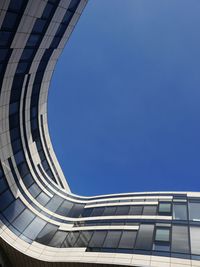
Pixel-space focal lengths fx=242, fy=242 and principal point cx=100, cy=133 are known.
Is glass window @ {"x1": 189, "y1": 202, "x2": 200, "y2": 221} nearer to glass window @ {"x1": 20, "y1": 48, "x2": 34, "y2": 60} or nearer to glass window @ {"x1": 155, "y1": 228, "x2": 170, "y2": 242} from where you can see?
glass window @ {"x1": 155, "y1": 228, "x2": 170, "y2": 242}

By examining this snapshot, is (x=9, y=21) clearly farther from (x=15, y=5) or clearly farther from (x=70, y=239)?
(x=70, y=239)

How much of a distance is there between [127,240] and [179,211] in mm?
7116

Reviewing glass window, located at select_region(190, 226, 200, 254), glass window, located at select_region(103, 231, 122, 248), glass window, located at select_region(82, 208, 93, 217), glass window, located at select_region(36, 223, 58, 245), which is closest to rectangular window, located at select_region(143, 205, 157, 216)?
glass window, located at select_region(103, 231, 122, 248)

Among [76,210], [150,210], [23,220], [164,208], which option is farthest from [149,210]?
[23,220]

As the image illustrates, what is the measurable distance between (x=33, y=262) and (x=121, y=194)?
1388 cm

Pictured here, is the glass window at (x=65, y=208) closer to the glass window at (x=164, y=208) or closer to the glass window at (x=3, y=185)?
the glass window at (x=3, y=185)

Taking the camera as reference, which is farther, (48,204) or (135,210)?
(48,204)

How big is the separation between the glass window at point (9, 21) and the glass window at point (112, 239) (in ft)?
66.2

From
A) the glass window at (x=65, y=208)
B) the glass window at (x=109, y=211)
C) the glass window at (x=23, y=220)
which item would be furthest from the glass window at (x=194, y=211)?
the glass window at (x=23, y=220)

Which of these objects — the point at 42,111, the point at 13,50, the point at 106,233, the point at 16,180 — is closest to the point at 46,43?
the point at 13,50

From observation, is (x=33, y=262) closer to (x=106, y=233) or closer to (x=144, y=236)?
(x=106, y=233)

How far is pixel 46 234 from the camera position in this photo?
24859mm

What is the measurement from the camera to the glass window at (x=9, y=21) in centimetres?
1800

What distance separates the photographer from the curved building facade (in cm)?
1997
